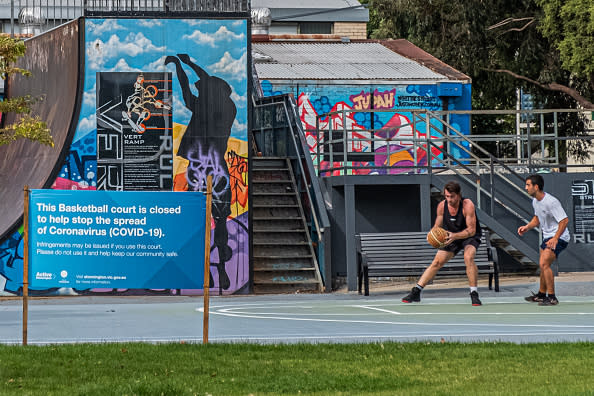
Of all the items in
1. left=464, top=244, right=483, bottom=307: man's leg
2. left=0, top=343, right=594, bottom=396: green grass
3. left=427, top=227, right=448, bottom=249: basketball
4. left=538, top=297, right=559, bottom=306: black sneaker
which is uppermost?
left=427, top=227, right=448, bottom=249: basketball

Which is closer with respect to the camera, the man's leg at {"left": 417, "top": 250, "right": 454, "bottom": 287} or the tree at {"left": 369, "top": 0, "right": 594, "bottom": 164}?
the man's leg at {"left": 417, "top": 250, "right": 454, "bottom": 287}

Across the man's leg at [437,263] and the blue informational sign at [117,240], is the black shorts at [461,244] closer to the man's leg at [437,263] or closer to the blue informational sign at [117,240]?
the man's leg at [437,263]

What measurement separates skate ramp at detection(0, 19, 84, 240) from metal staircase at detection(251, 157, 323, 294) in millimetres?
3633

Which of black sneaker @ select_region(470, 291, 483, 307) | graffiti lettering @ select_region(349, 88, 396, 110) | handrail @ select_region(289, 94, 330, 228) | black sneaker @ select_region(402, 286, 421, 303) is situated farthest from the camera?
graffiti lettering @ select_region(349, 88, 396, 110)

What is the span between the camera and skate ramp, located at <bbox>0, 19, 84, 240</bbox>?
755 inches

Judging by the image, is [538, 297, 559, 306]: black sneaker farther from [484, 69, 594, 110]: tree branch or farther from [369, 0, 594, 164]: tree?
[484, 69, 594, 110]: tree branch

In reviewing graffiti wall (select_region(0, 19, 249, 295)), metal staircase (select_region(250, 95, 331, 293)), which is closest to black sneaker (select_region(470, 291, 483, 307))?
metal staircase (select_region(250, 95, 331, 293))

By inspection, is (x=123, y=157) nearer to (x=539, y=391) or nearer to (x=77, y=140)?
(x=77, y=140)

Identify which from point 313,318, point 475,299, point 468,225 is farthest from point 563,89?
point 313,318

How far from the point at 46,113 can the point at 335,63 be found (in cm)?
1255

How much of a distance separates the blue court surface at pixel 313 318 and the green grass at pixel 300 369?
3.37ft

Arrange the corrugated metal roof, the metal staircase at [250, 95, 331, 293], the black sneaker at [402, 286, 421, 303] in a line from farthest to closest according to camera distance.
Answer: the corrugated metal roof → the metal staircase at [250, 95, 331, 293] → the black sneaker at [402, 286, 421, 303]

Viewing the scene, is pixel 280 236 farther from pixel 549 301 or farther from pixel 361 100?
pixel 361 100

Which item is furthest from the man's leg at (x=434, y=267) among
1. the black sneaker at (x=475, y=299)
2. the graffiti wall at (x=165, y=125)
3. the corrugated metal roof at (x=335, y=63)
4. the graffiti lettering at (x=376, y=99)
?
the corrugated metal roof at (x=335, y=63)
